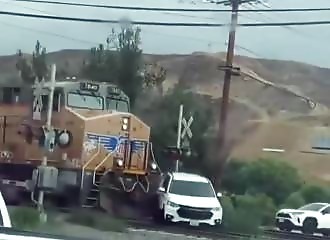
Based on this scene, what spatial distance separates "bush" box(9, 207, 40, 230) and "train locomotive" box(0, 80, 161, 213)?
0.49 meters

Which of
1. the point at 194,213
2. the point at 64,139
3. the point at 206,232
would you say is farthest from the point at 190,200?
the point at 64,139

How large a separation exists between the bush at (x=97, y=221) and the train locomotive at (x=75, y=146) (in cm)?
10

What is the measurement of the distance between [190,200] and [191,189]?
183 mm

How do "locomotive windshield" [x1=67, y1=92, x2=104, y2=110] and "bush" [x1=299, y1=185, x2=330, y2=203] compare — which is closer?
"bush" [x1=299, y1=185, x2=330, y2=203]

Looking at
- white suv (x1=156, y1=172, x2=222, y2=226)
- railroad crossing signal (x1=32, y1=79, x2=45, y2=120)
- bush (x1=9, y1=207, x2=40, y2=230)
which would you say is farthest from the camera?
railroad crossing signal (x1=32, y1=79, x2=45, y2=120)

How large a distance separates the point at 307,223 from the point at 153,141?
125 cm

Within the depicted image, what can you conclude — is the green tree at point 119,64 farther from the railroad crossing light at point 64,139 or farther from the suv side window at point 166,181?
the suv side window at point 166,181

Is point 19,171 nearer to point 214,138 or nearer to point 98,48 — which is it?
point 98,48

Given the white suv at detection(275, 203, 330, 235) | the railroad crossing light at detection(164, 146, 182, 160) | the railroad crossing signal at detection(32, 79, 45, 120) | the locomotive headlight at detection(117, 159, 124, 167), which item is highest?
the railroad crossing signal at detection(32, 79, 45, 120)

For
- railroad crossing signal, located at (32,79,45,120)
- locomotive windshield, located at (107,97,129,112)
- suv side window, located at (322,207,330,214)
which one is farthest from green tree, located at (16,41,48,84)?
suv side window, located at (322,207,330,214)

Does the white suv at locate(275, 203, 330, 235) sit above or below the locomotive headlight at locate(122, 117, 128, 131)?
below

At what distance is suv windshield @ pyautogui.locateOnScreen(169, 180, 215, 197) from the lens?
5.38 metres

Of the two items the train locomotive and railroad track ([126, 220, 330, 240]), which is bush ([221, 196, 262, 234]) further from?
the train locomotive

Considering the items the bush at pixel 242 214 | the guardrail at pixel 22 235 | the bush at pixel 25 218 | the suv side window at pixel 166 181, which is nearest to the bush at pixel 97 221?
the bush at pixel 25 218
